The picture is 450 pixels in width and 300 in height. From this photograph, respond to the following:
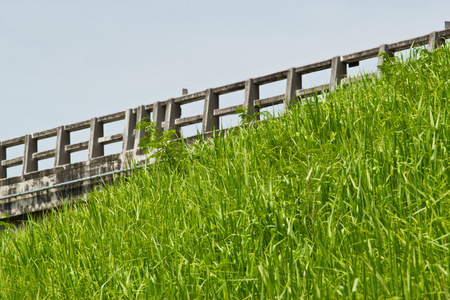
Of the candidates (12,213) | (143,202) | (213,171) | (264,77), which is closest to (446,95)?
(213,171)

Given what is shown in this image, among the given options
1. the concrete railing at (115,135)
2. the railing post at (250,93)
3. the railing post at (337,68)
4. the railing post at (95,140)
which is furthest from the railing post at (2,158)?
the railing post at (337,68)

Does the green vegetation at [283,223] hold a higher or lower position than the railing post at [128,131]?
lower

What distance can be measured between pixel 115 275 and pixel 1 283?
1733mm

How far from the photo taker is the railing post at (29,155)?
47.6ft

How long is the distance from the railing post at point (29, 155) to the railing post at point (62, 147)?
1.02 metres

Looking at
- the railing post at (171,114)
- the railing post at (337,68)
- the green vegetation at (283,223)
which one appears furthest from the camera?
the railing post at (171,114)

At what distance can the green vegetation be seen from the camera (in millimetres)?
2982

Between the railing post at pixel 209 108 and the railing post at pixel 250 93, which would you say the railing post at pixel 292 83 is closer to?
the railing post at pixel 250 93

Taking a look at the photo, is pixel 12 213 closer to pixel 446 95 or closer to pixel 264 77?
pixel 264 77

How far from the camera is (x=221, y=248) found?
3729mm

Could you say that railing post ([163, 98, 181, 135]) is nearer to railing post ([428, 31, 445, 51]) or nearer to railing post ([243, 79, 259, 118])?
railing post ([243, 79, 259, 118])

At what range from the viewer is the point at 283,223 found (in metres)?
3.76

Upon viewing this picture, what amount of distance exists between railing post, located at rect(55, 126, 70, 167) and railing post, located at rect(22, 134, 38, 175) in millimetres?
1020

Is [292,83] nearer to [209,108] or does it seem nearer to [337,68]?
[337,68]
